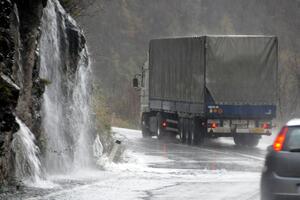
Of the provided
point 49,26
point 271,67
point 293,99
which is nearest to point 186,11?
point 293,99

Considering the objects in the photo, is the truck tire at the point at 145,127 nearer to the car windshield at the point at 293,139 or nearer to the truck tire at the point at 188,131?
the truck tire at the point at 188,131

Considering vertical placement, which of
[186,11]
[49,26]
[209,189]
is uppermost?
[186,11]

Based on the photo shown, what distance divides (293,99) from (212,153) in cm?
2670

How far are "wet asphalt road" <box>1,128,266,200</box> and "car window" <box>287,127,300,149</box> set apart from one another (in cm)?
285

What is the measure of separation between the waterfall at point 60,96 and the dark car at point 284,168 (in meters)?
7.86

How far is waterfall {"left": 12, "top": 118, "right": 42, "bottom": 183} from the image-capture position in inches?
661

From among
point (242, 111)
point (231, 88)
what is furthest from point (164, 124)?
point (242, 111)

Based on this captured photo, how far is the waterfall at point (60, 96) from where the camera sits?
794 inches

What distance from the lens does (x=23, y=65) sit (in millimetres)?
17750

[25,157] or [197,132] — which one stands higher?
[197,132]

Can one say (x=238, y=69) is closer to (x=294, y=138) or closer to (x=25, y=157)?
(x=25, y=157)

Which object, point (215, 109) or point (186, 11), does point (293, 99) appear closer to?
point (215, 109)

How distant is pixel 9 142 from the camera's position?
15.5m

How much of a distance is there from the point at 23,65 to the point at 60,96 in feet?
11.0
